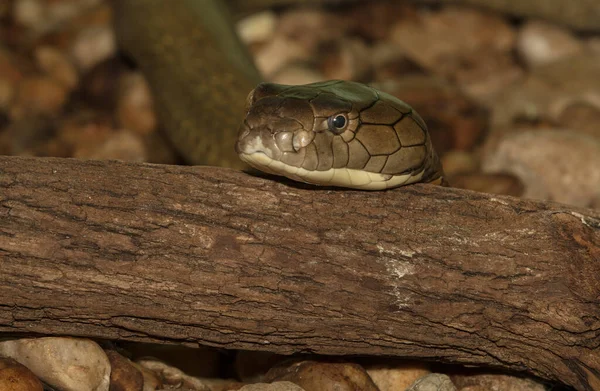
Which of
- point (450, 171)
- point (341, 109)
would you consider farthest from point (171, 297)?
point (450, 171)

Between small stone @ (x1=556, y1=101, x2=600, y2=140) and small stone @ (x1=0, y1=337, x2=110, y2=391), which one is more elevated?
small stone @ (x1=556, y1=101, x2=600, y2=140)

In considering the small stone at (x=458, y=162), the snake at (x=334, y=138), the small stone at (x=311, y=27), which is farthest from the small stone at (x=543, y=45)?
the snake at (x=334, y=138)

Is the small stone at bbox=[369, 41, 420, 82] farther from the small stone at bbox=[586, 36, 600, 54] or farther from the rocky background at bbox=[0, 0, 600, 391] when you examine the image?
the small stone at bbox=[586, 36, 600, 54]

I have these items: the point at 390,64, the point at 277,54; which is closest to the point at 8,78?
the point at 277,54

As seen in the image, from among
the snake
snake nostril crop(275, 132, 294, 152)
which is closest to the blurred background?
the snake

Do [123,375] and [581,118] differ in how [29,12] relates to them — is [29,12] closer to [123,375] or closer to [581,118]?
[581,118]

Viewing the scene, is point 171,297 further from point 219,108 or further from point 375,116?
point 219,108

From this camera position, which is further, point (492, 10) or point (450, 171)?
point (492, 10)
